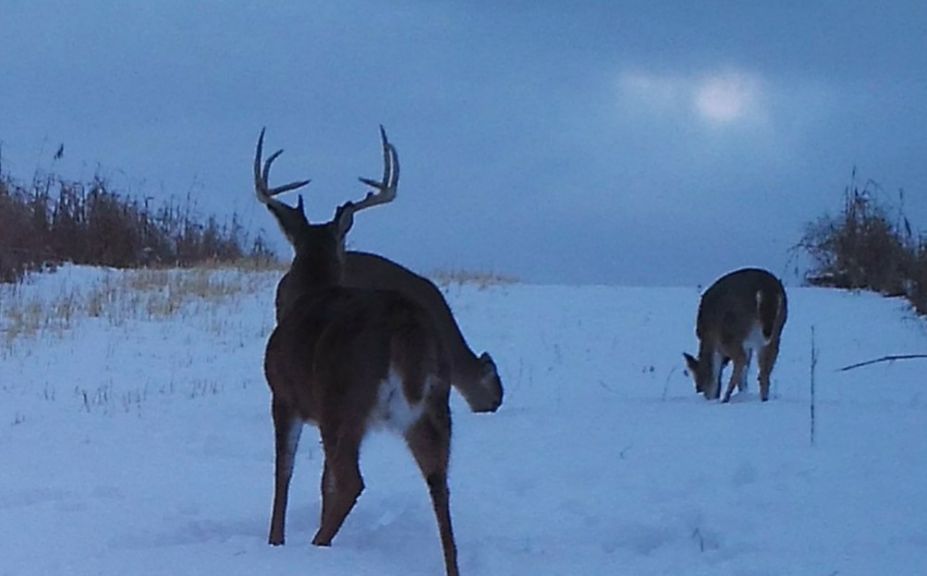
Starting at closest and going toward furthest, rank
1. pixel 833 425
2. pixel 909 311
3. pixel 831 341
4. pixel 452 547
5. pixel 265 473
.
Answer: pixel 452 547
pixel 265 473
pixel 833 425
pixel 831 341
pixel 909 311

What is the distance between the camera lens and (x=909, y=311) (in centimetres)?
1802

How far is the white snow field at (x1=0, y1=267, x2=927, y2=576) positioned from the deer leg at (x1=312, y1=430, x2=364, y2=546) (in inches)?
6.0

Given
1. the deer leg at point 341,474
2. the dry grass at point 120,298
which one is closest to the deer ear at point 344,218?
the deer leg at point 341,474

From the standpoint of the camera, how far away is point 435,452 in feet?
19.9

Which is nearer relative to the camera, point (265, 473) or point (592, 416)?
point (265, 473)

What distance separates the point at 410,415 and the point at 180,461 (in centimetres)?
315

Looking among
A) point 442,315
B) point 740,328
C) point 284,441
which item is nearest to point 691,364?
point 740,328

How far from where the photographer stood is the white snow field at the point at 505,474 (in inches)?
250

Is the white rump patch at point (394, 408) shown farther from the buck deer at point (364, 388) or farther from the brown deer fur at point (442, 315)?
the brown deer fur at point (442, 315)

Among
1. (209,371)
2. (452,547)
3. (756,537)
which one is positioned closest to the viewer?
(452,547)

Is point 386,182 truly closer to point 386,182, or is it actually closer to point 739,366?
point 386,182

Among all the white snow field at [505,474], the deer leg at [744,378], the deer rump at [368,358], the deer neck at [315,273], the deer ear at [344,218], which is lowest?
the white snow field at [505,474]

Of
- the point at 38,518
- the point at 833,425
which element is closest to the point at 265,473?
the point at 38,518

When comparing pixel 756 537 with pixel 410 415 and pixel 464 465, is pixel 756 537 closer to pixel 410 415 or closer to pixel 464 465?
pixel 410 415
